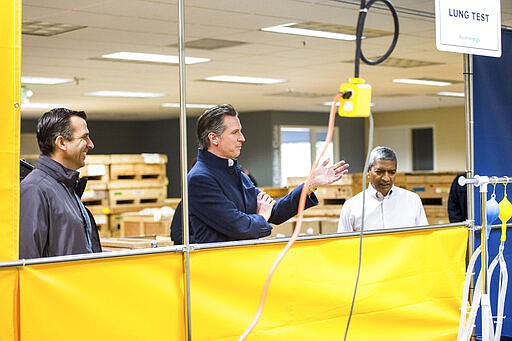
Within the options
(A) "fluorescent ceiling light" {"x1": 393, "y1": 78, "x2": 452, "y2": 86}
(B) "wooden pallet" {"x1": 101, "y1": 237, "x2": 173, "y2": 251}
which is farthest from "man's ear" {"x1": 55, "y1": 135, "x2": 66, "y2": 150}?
(A) "fluorescent ceiling light" {"x1": 393, "y1": 78, "x2": 452, "y2": 86}

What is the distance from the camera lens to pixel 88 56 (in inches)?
372

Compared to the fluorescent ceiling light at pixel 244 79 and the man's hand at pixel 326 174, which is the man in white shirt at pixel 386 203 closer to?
the man's hand at pixel 326 174

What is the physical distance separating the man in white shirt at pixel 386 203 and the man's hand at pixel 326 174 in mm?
1139

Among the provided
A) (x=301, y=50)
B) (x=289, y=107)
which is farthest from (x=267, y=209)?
(x=289, y=107)

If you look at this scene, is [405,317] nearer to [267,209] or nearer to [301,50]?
[267,209]

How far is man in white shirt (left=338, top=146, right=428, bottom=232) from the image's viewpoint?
5.15 m

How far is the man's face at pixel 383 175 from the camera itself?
518 centimetres

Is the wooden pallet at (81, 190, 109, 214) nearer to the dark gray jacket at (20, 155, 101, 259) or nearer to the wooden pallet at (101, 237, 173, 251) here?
the wooden pallet at (101, 237, 173, 251)

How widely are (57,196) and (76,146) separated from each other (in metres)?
0.30

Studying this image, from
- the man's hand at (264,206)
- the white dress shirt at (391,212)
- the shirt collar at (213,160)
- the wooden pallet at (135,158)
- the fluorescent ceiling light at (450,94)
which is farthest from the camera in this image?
the fluorescent ceiling light at (450,94)

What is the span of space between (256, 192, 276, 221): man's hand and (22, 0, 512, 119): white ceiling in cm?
117

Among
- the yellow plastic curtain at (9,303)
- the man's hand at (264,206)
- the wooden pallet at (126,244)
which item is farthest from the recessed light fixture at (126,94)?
the yellow plastic curtain at (9,303)

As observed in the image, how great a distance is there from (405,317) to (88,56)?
6.09m

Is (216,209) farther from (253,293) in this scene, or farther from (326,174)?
(326,174)
